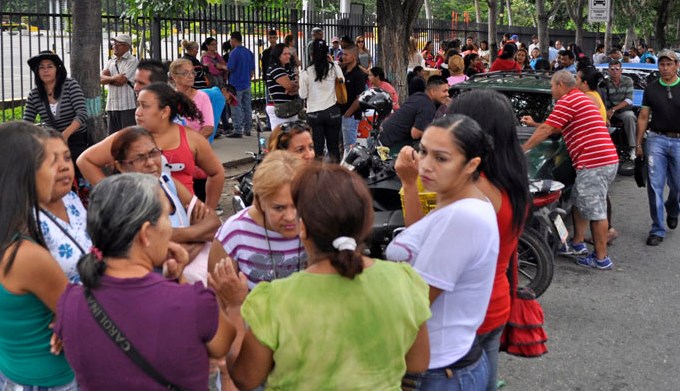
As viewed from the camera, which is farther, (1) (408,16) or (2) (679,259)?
(1) (408,16)

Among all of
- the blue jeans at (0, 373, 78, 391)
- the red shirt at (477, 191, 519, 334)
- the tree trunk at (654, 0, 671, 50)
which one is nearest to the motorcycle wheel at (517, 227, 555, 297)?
the red shirt at (477, 191, 519, 334)

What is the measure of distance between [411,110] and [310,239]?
5734mm

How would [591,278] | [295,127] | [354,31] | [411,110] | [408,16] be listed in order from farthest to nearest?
[354,31] < [408,16] < [411,110] < [591,278] < [295,127]

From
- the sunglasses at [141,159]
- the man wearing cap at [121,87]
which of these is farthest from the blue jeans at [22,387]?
the man wearing cap at [121,87]

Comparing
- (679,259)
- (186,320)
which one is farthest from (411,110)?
(186,320)

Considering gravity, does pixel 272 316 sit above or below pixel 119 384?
above

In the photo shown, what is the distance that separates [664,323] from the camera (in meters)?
6.33

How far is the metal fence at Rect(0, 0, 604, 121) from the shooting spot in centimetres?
1161

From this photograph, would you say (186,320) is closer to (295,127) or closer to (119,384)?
(119,384)

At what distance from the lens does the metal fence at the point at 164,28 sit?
1161 cm

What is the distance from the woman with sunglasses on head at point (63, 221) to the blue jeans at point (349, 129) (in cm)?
818

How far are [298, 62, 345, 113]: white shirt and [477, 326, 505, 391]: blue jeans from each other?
731cm

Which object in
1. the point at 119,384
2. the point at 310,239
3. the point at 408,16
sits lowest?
the point at 119,384

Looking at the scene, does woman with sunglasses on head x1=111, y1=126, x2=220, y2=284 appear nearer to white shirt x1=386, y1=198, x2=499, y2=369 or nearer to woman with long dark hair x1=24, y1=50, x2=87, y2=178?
white shirt x1=386, y1=198, x2=499, y2=369
